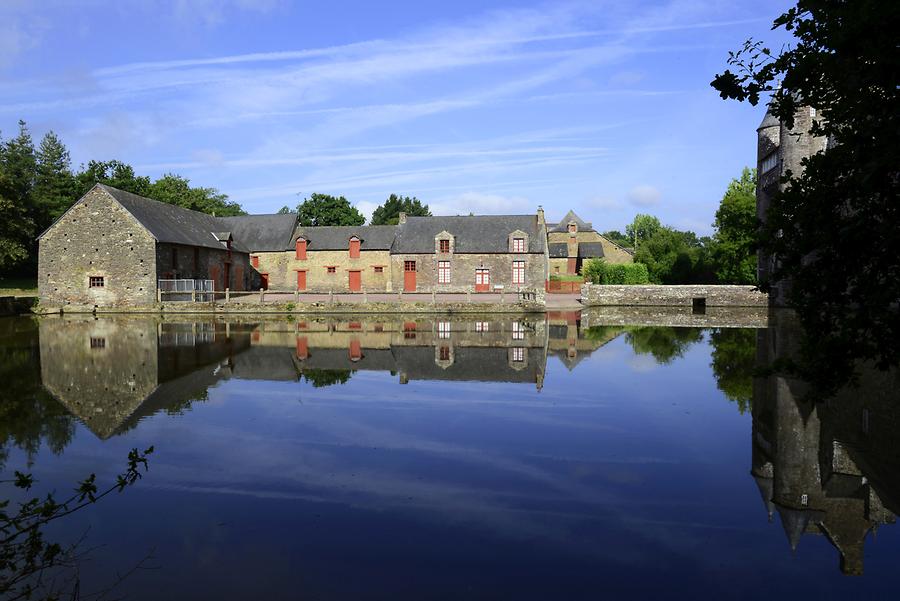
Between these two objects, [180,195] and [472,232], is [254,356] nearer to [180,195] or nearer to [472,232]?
[472,232]

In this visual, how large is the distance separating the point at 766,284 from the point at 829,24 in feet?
7.67

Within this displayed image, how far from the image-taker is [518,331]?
23375 mm

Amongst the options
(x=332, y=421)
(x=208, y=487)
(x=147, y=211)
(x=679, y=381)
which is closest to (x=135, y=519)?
(x=208, y=487)

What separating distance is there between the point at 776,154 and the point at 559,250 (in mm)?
35934

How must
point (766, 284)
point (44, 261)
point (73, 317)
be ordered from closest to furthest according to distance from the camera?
point (766, 284) → point (73, 317) → point (44, 261)

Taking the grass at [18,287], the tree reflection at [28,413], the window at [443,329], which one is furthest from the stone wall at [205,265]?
the tree reflection at [28,413]

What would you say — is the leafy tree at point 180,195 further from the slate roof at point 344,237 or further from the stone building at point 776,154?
the stone building at point 776,154

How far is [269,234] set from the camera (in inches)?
1838

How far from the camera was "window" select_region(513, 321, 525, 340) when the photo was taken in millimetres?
21180

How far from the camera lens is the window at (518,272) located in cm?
4328

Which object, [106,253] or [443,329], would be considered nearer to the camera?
[443,329]

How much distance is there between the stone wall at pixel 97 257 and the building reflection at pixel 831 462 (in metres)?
30.6

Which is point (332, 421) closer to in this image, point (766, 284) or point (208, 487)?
point (208, 487)

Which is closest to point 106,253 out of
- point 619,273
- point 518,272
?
point 518,272
